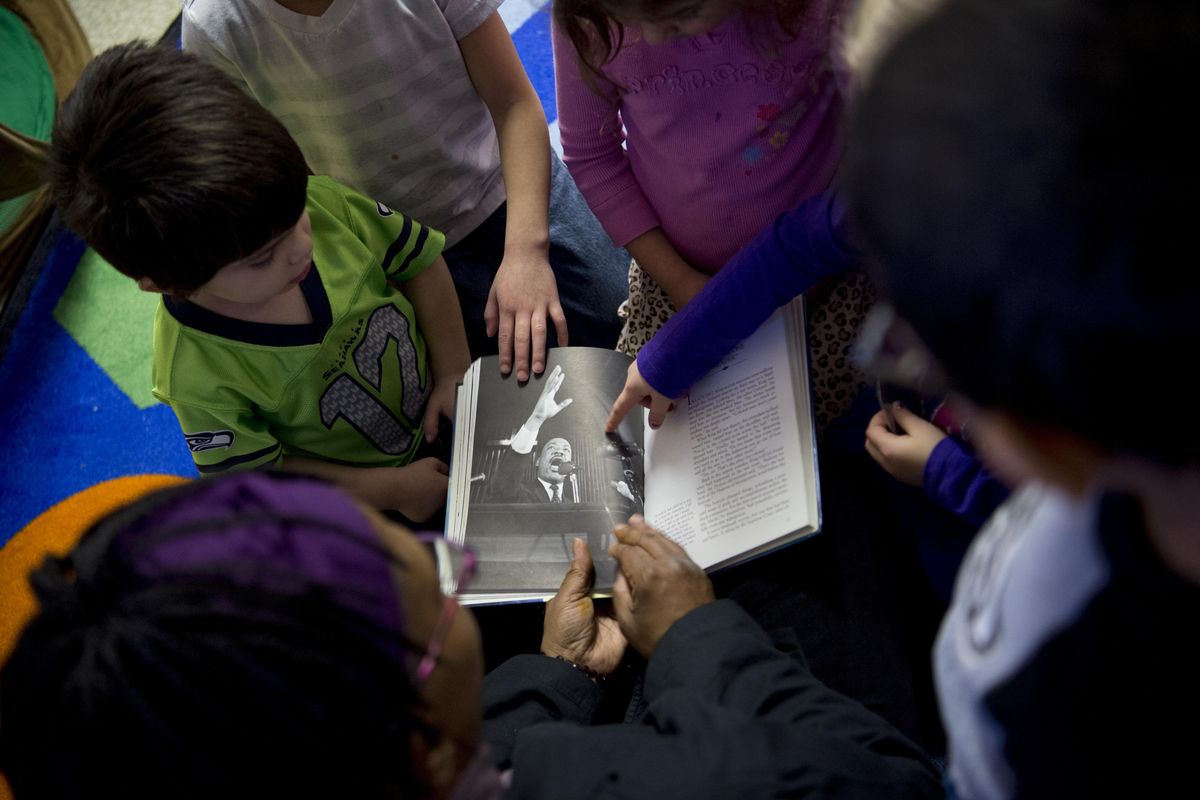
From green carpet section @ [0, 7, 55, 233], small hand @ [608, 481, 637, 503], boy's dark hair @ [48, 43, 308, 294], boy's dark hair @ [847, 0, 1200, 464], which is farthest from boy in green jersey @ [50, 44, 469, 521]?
green carpet section @ [0, 7, 55, 233]

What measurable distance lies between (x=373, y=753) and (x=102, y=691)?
122 millimetres

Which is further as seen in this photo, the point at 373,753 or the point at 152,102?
the point at 152,102

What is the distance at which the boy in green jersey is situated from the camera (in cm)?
71

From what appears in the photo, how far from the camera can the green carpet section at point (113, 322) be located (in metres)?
1.46

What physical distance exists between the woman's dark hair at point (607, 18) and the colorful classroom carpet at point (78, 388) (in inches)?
29.1

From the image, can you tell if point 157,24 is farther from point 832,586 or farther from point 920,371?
point 920,371

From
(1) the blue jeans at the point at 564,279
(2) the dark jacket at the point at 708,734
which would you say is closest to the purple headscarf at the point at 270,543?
(2) the dark jacket at the point at 708,734

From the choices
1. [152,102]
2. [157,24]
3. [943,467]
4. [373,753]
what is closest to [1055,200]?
[373,753]

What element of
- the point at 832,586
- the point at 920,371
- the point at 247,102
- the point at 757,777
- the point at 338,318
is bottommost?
the point at 832,586

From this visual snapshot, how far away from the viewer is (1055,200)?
0.25 metres

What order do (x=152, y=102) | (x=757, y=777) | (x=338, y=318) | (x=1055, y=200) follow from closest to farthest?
(x=1055, y=200), (x=757, y=777), (x=152, y=102), (x=338, y=318)

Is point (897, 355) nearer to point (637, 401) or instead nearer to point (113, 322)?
point (637, 401)

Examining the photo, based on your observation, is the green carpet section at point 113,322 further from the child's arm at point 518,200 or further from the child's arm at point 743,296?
the child's arm at point 743,296

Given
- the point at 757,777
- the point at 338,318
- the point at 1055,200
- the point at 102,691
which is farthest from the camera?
the point at 338,318
